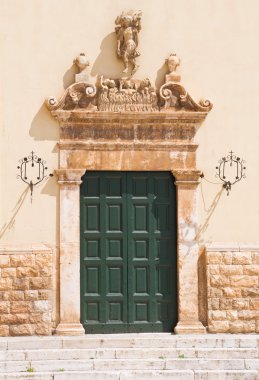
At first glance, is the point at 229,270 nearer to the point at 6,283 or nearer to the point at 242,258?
the point at 242,258

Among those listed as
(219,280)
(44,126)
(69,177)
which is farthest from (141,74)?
(219,280)

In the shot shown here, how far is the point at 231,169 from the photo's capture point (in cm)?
1233

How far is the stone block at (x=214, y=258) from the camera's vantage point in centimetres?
1203

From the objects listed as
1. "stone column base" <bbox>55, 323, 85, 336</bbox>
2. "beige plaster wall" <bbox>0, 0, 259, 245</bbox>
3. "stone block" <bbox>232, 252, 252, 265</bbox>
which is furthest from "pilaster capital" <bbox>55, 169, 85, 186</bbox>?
"stone block" <bbox>232, 252, 252, 265</bbox>

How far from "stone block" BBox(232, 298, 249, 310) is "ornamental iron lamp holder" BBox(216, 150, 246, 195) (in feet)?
5.77

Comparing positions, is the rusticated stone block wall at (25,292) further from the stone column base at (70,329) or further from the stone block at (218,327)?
the stone block at (218,327)

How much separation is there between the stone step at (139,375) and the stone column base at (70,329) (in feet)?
3.64

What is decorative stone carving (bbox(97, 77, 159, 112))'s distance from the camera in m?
12.2

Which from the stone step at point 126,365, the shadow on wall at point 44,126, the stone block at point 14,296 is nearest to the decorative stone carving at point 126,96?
the shadow on wall at point 44,126

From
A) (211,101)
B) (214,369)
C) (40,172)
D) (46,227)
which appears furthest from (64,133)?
(214,369)

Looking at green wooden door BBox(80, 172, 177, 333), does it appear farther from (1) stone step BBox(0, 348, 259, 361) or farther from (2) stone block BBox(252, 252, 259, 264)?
(2) stone block BBox(252, 252, 259, 264)

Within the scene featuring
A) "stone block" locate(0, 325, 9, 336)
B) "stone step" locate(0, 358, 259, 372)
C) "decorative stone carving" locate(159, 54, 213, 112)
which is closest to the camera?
"stone step" locate(0, 358, 259, 372)

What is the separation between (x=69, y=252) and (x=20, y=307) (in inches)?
42.4

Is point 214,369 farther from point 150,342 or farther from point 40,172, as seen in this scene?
point 40,172
